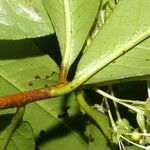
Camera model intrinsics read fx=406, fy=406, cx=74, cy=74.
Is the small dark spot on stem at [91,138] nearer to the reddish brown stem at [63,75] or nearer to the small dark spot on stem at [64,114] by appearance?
the small dark spot on stem at [64,114]

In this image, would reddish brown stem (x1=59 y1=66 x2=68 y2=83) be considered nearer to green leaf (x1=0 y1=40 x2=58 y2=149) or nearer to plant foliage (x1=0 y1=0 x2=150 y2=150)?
plant foliage (x1=0 y1=0 x2=150 y2=150)

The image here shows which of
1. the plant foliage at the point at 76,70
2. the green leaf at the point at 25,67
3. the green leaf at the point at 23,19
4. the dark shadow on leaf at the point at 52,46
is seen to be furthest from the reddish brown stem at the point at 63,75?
the dark shadow on leaf at the point at 52,46

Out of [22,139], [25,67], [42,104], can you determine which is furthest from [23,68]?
[22,139]

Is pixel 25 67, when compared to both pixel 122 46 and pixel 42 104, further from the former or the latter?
pixel 122 46

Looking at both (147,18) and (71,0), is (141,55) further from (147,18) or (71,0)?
(71,0)

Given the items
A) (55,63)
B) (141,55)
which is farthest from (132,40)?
(55,63)

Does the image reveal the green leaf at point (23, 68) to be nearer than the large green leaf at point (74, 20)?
No

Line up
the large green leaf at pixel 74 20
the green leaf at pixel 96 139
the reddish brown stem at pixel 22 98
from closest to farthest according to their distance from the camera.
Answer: the reddish brown stem at pixel 22 98 < the large green leaf at pixel 74 20 < the green leaf at pixel 96 139
